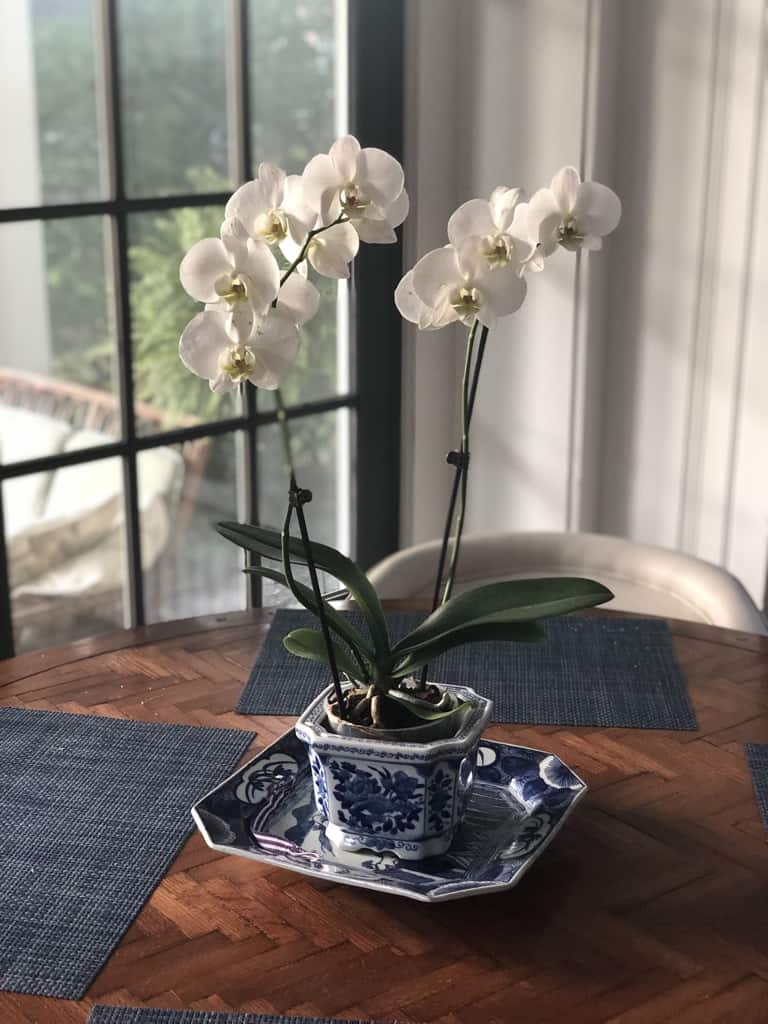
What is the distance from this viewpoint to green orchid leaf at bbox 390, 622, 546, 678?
1168mm

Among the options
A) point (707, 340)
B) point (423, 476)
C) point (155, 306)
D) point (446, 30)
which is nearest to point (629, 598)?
point (707, 340)

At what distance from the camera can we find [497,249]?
109 cm

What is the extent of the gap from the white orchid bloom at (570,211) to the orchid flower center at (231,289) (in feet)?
0.85

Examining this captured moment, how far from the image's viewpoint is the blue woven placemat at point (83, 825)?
1.08 meters

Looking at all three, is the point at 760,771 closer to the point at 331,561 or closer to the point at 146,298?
the point at 331,561

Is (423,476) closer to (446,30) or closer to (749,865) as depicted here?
(446,30)

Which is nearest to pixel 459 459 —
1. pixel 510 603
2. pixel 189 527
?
pixel 510 603

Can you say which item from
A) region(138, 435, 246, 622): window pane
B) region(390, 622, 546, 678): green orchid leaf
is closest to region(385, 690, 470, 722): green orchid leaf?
region(390, 622, 546, 678): green orchid leaf

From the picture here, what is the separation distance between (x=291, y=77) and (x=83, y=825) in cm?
169

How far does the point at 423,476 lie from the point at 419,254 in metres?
0.47

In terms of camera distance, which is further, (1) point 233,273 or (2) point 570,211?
(2) point 570,211

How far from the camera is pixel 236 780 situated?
4.17 feet

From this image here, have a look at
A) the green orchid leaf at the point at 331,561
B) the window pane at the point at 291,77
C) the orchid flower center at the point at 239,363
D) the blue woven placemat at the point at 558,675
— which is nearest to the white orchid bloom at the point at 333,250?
the orchid flower center at the point at 239,363

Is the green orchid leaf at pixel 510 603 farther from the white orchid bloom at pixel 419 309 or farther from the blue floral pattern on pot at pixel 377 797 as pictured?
the white orchid bloom at pixel 419 309
